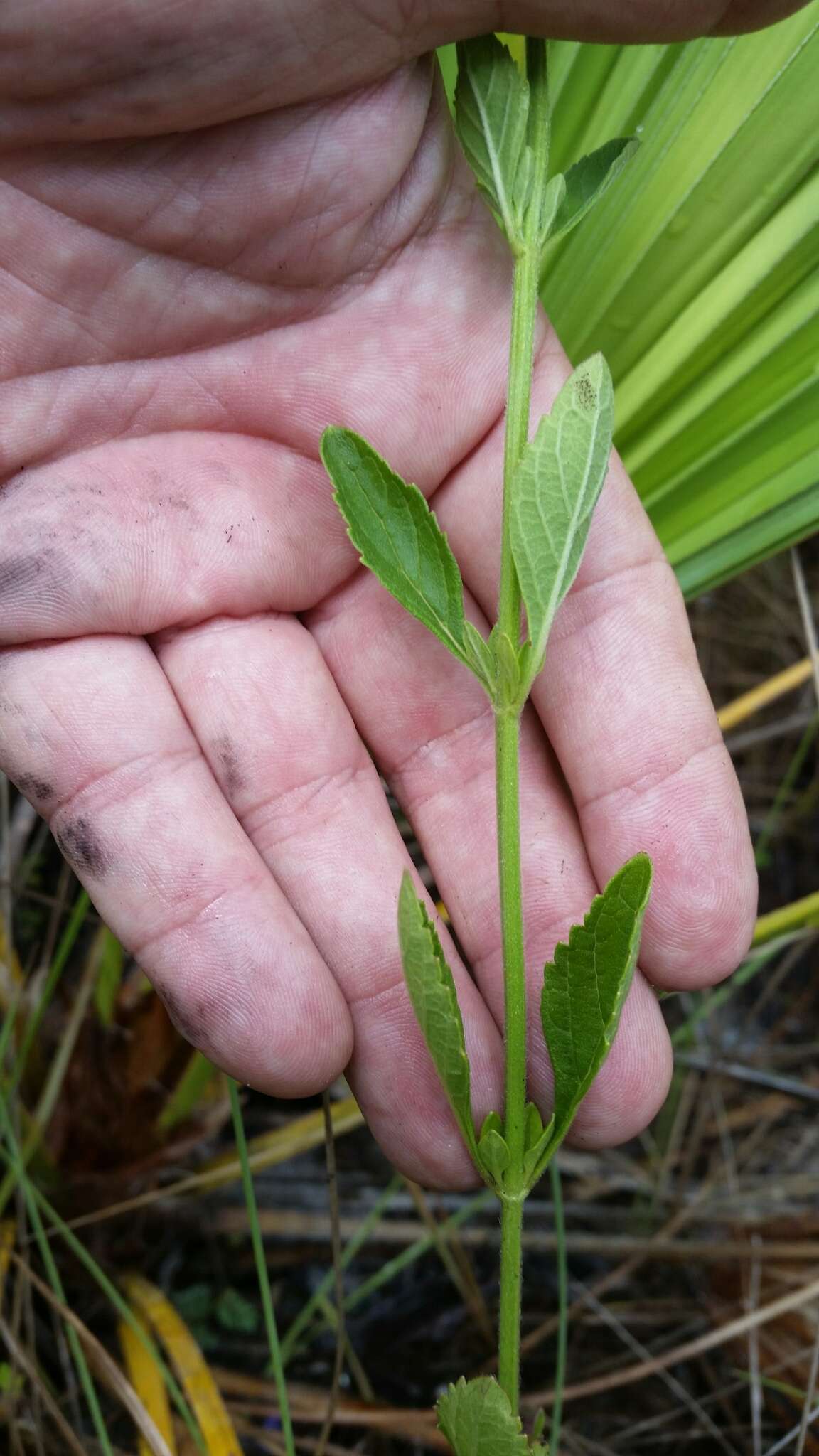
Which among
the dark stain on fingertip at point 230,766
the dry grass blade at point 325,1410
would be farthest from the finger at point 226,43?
the dry grass blade at point 325,1410

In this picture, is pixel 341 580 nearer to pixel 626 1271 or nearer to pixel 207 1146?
pixel 207 1146

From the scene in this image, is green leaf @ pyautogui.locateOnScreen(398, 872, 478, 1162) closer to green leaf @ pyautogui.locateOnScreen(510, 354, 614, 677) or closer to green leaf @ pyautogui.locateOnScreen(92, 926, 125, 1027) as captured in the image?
green leaf @ pyautogui.locateOnScreen(510, 354, 614, 677)

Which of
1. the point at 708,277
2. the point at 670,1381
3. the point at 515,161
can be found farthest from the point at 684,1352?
the point at 515,161

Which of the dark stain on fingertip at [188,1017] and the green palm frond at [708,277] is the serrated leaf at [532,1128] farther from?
the green palm frond at [708,277]

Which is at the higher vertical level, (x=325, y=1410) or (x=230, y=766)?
(x=230, y=766)

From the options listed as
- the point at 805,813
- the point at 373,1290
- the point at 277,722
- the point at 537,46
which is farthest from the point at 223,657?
the point at 805,813

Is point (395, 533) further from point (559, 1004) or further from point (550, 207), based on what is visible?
point (559, 1004)

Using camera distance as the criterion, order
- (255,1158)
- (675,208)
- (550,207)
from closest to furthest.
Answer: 1. (550,207)
2. (675,208)
3. (255,1158)
